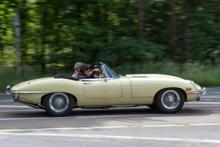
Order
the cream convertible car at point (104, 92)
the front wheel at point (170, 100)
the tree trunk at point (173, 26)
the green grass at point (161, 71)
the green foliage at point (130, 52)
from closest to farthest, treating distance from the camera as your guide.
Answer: the cream convertible car at point (104, 92), the front wheel at point (170, 100), the green grass at point (161, 71), the green foliage at point (130, 52), the tree trunk at point (173, 26)

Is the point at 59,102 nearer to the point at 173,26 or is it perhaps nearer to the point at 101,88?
the point at 101,88

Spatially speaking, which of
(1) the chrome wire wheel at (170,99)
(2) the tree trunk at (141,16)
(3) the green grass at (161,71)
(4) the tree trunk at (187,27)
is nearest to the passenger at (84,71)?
(1) the chrome wire wheel at (170,99)

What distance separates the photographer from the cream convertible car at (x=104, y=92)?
6.86m

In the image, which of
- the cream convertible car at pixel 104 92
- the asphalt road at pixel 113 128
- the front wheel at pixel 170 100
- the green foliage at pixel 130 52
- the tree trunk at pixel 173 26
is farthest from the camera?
the tree trunk at pixel 173 26

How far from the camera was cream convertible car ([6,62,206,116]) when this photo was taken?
686 centimetres

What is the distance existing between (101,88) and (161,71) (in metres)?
7.17

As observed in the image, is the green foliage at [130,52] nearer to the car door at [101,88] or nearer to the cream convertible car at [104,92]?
the cream convertible car at [104,92]

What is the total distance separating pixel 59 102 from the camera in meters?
6.95

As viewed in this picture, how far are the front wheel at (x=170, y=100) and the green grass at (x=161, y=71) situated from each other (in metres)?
5.55

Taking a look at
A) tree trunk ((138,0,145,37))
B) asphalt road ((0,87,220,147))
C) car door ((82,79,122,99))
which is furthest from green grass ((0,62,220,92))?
car door ((82,79,122,99))

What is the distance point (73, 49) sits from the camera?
1517 centimetres

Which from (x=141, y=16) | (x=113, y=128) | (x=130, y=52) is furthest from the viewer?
(x=141, y=16)

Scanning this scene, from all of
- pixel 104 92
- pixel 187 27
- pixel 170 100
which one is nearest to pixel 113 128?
pixel 104 92

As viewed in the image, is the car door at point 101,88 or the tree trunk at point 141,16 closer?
the car door at point 101,88
